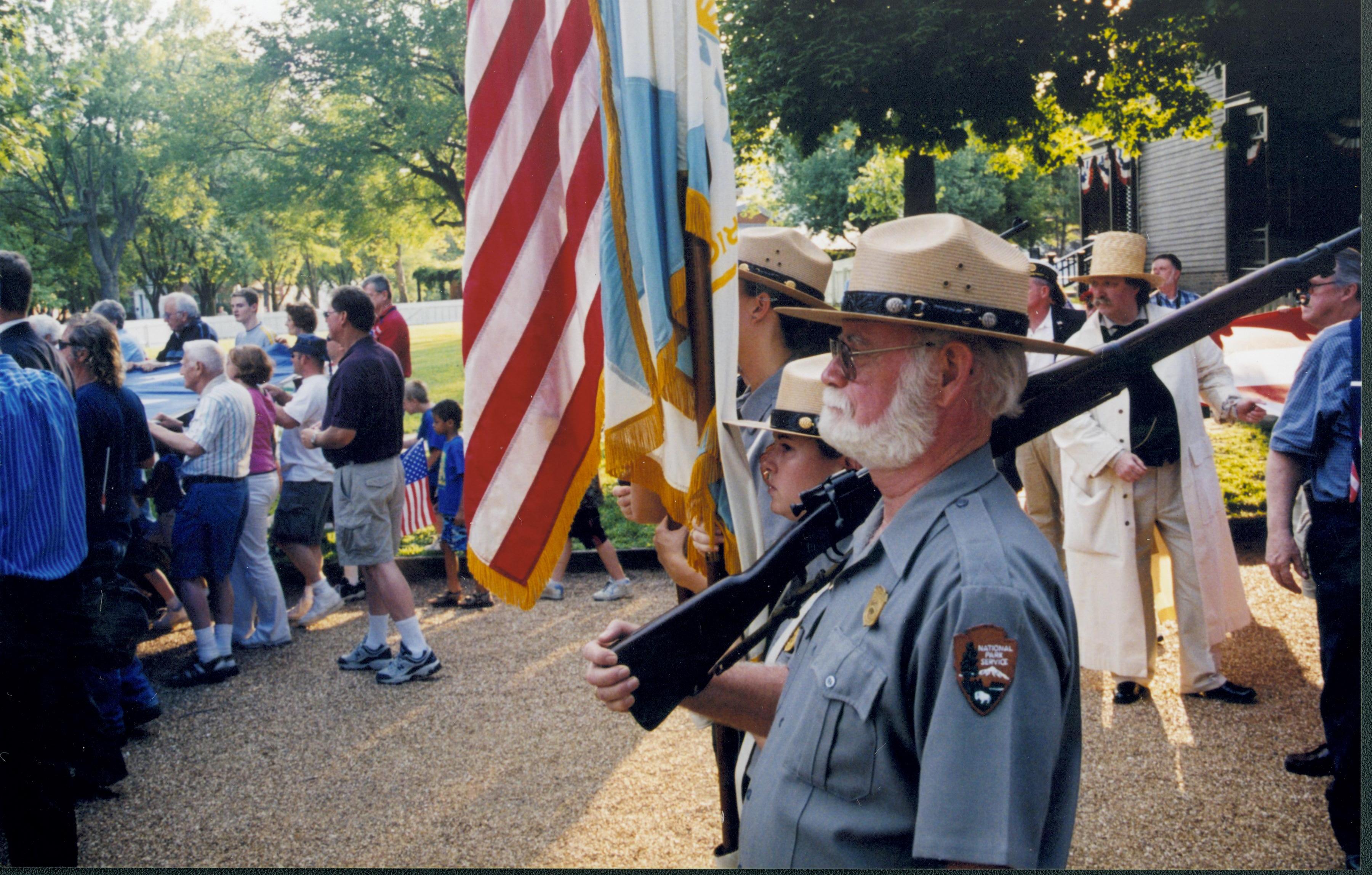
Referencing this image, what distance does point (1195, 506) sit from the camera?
17.2ft

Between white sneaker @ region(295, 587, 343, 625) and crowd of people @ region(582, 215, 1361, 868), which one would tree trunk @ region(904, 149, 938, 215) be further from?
crowd of people @ region(582, 215, 1361, 868)

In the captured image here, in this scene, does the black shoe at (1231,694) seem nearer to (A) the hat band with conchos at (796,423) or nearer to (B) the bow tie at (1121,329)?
(B) the bow tie at (1121,329)

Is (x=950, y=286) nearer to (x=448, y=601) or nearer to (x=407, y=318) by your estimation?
(x=448, y=601)

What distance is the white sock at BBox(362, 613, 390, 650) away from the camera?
648cm

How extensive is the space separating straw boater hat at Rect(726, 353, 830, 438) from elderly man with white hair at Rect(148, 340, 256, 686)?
474cm

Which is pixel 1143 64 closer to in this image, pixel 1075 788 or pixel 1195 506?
pixel 1195 506

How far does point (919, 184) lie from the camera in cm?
1177

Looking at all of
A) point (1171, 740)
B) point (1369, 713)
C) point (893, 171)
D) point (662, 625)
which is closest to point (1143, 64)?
point (1171, 740)

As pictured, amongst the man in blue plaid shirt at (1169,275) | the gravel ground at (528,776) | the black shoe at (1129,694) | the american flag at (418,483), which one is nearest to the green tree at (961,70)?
the man in blue plaid shirt at (1169,275)

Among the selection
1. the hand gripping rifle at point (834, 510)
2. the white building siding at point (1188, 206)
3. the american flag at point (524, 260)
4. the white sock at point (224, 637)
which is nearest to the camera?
the hand gripping rifle at point (834, 510)

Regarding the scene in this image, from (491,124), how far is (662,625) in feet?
5.79

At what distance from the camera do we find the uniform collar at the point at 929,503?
168 centimetres

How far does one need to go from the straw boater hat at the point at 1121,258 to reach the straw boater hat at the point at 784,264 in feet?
8.09

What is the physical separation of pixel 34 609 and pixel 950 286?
12.0 feet
